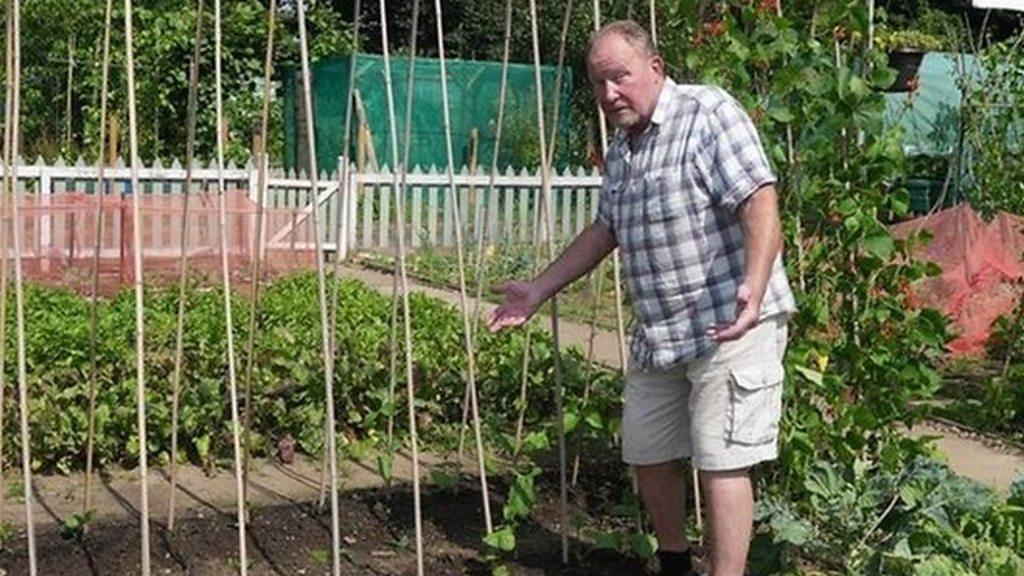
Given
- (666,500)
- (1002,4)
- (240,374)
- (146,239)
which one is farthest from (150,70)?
(666,500)

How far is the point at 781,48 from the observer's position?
155 inches

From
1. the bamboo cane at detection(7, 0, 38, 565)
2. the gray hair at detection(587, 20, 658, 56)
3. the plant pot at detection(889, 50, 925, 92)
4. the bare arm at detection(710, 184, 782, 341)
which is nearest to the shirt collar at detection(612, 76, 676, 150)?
the gray hair at detection(587, 20, 658, 56)

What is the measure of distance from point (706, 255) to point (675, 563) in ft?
3.26

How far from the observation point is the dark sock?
3.95m

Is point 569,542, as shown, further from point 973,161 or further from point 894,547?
point 973,161

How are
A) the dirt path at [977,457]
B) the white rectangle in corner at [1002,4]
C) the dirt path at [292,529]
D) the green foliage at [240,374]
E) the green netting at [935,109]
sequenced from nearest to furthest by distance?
the dirt path at [292,529] → the green foliage at [240,374] → the dirt path at [977,457] → the white rectangle in corner at [1002,4] → the green netting at [935,109]

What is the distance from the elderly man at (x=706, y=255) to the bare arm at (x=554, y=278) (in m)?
0.14

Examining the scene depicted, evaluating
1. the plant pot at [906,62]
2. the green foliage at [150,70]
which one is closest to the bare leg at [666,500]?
the plant pot at [906,62]

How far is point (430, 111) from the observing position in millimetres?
16359

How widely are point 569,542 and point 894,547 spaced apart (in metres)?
1.04

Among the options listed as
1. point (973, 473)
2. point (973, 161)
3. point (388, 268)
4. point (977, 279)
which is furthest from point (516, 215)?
point (973, 473)

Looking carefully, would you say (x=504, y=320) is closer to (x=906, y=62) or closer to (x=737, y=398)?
(x=737, y=398)

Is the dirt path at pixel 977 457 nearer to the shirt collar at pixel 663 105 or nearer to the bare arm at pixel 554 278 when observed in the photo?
the bare arm at pixel 554 278

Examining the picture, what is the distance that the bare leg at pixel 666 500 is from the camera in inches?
153
